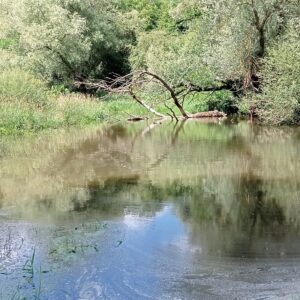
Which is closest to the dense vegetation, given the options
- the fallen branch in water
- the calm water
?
the fallen branch in water

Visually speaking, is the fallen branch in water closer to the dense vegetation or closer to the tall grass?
the dense vegetation

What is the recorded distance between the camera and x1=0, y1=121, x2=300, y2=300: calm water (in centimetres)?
542

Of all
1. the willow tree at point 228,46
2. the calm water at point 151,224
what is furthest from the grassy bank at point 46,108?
the calm water at point 151,224

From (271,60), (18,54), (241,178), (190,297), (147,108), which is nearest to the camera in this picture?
(190,297)

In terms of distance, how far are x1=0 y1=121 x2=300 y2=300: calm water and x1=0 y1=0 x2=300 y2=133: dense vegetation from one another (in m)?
7.09

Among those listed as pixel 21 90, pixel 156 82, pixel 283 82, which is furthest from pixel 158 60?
pixel 283 82

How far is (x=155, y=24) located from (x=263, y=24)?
1006 inches

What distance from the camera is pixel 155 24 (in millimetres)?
47250

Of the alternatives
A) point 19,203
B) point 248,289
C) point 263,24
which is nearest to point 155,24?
point 263,24

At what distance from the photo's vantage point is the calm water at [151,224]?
17.8 feet

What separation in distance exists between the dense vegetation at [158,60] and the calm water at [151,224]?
23.3 feet

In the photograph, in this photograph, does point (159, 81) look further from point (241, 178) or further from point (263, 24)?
point (241, 178)

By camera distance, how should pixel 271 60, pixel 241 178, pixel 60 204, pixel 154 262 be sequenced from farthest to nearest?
pixel 271 60
pixel 241 178
pixel 60 204
pixel 154 262

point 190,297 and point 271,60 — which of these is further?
point 271,60
